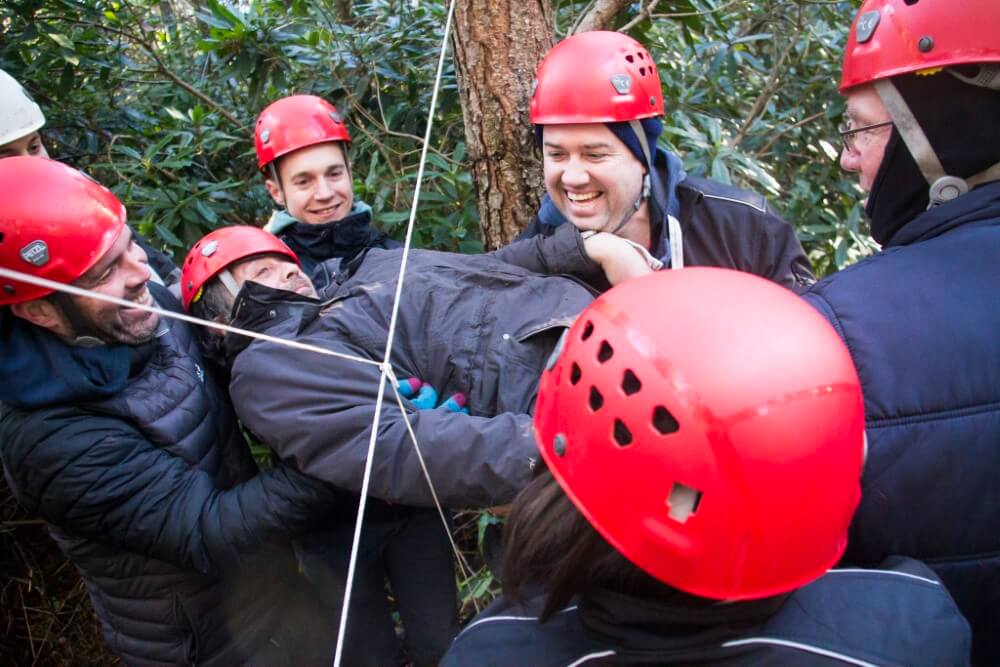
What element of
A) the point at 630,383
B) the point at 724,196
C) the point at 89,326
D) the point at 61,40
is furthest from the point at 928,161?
the point at 61,40

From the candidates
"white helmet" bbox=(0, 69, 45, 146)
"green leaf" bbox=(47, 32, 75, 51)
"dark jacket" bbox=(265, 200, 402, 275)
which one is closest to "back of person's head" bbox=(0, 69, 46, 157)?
"white helmet" bbox=(0, 69, 45, 146)

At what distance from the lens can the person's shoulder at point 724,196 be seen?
7.67 ft

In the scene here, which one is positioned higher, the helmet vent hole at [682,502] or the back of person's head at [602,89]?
the back of person's head at [602,89]

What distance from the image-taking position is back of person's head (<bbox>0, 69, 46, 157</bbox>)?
2.43 m

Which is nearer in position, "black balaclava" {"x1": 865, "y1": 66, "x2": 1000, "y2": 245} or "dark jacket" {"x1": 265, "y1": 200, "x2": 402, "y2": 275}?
"black balaclava" {"x1": 865, "y1": 66, "x2": 1000, "y2": 245}

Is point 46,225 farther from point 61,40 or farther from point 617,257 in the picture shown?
point 61,40

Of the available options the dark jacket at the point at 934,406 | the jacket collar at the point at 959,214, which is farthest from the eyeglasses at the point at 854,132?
the dark jacket at the point at 934,406

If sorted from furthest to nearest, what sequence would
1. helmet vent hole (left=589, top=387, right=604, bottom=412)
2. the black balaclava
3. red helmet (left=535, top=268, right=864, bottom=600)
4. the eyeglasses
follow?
1. the eyeglasses
2. the black balaclava
3. helmet vent hole (left=589, top=387, right=604, bottom=412)
4. red helmet (left=535, top=268, right=864, bottom=600)

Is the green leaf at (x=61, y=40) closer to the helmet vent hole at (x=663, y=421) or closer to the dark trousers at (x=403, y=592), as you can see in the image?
the dark trousers at (x=403, y=592)

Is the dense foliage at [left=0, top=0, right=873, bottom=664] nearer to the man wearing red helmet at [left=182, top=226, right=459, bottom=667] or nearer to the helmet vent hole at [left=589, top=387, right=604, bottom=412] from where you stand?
the man wearing red helmet at [left=182, top=226, right=459, bottom=667]

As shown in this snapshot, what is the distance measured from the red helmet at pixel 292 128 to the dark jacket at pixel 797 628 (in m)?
2.28

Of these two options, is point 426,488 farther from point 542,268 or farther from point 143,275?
point 143,275

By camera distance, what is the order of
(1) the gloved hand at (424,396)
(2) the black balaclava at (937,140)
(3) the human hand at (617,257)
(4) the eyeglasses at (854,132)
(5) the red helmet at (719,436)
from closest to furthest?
(5) the red helmet at (719,436), (2) the black balaclava at (937,140), (4) the eyeglasses at (854,132), (1) the gloved hand at (424,396), (3) the human hand at (617,257)

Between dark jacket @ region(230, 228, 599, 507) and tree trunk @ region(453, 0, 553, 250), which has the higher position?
tree trunk @ region(453, 0, 553, 250)
